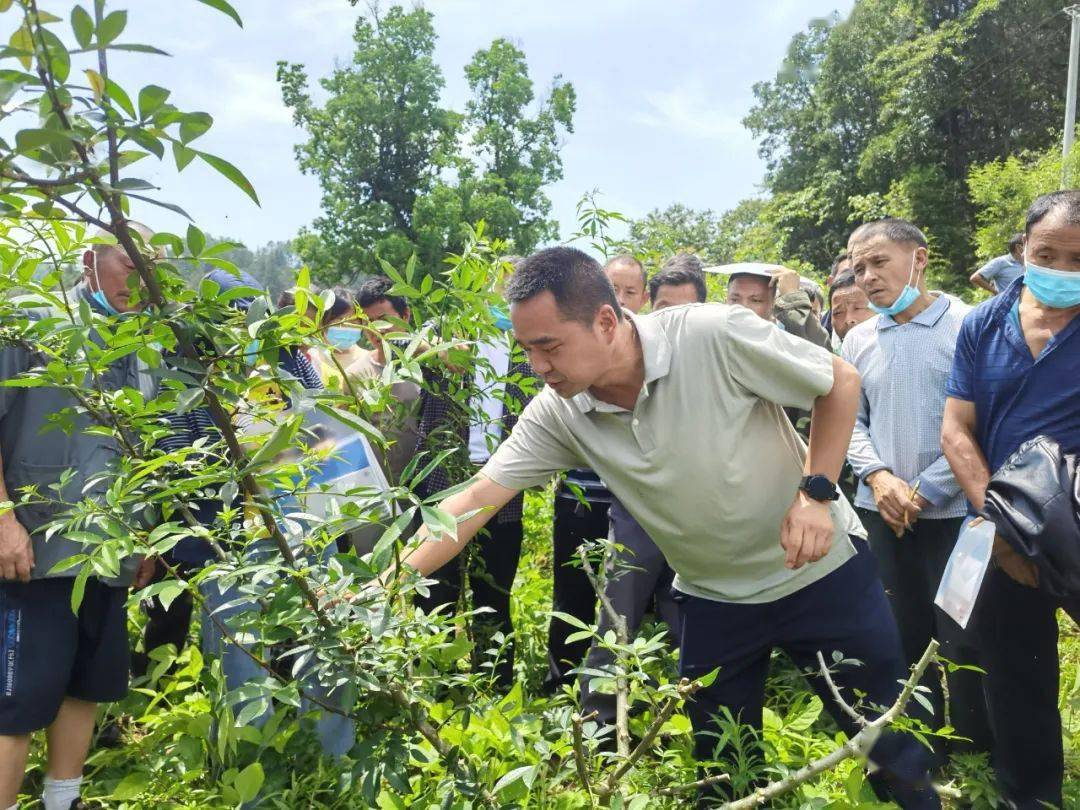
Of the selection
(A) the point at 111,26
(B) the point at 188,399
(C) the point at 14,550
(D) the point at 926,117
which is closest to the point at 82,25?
(A) the point at 111,26

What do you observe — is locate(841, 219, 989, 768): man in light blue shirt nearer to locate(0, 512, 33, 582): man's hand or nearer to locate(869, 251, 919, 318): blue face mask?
locate(869, 251, 919, 318): blue face mask

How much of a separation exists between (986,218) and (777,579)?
2165cm

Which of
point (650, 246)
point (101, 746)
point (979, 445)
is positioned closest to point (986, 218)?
point (650, 246)

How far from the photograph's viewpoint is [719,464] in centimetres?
196

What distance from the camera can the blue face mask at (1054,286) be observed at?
85.5 inches

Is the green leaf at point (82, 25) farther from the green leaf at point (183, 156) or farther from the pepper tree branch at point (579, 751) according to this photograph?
the pepper tree branch at point (579, 751)

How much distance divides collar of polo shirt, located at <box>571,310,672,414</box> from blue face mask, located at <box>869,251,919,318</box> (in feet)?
4.30

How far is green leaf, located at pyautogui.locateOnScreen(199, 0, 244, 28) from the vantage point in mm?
802

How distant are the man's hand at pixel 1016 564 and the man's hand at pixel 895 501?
1.56 ft

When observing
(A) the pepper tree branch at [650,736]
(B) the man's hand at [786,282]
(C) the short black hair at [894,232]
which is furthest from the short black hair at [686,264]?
(A) the pepper tree branch at [650,736]

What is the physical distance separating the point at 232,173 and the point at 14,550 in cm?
174

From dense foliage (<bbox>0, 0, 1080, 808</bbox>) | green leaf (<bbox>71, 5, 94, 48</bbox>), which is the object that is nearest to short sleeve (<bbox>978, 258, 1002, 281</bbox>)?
dense foliage (<bbox>0, 0, 1080, 808</bbox>)

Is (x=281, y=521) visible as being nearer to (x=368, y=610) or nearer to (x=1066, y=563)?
(x=368, y=610)

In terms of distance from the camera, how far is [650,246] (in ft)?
18.4
